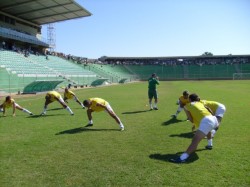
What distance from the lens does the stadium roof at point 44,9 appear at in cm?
4977

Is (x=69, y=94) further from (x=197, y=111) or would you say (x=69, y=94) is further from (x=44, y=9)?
(x=44, y=9)

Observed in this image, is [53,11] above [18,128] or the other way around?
above

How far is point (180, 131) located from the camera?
1108 cm

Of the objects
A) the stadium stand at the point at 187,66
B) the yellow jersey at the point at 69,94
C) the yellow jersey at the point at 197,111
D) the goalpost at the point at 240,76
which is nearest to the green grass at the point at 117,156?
the yellow jersey at the point at 197,111

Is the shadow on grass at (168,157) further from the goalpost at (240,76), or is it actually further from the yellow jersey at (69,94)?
the goalpost at (240,76)

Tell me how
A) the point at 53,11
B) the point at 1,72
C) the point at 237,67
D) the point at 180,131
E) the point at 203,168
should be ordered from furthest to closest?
the point at 237,67 → the point at 53,11 → the point at 1,72 → the point at 180,131 → the point at 203,168

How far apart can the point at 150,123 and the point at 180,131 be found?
215cm

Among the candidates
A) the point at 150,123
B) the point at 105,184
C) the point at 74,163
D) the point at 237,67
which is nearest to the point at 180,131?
the point at 150,123

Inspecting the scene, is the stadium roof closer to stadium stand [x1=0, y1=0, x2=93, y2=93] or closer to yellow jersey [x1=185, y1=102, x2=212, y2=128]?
stadium stand [x1=0, y1=0, x2=93, y2=93]

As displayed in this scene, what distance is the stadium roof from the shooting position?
49772 mm

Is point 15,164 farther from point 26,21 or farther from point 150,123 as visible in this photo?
point 26,21

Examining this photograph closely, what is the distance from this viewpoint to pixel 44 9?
177ft

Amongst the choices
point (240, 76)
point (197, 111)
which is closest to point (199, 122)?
point (197, 111)

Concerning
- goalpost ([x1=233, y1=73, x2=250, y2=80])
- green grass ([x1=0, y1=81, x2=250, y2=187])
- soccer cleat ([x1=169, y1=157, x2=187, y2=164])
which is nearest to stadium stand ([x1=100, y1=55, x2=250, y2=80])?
goalpost ([x1=233, y1=73, x2=250, y2=80])
